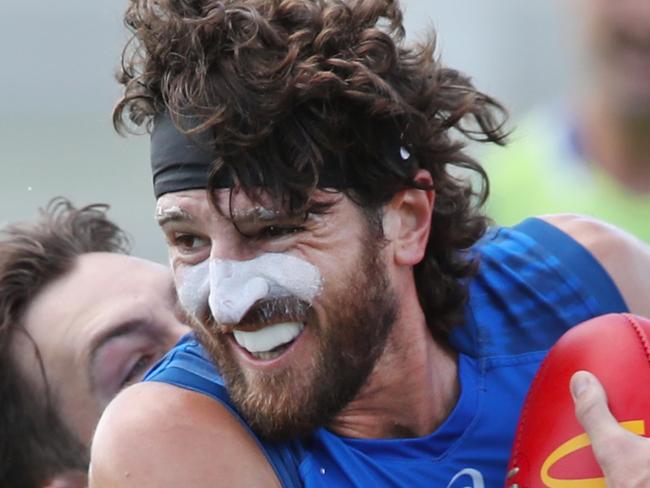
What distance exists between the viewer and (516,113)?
5008mm

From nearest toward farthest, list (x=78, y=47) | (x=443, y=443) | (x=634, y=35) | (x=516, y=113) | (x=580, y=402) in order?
(x=580, y=402)
(x=443, y=443)
(x=634, y=35)
(x=516, y=113)
(x=78, y=47)

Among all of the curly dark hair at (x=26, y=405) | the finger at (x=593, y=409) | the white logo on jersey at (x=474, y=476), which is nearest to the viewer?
the finger at (x=593, y=409)

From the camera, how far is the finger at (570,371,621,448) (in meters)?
2.42

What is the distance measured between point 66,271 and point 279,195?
1.29 m

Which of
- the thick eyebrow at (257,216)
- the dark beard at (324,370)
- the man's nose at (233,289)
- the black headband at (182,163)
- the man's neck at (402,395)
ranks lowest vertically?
the man's neck at (402,395)

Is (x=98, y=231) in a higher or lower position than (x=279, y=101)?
lower

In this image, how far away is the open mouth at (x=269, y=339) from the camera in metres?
2.56

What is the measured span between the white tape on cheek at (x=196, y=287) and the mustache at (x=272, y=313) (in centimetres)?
5

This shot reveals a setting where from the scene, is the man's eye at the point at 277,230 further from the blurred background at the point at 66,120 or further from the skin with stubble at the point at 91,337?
the blurred background at the point at 66,120

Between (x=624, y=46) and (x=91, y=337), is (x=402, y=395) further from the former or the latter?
(x=624, y=46)

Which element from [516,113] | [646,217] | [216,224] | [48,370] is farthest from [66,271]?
[516,113]

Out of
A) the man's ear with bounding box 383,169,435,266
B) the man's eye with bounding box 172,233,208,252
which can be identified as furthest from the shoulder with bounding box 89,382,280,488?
the man's ear with bounding box 383,169,435,266

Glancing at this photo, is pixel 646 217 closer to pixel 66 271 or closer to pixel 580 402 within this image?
pixel 580 402

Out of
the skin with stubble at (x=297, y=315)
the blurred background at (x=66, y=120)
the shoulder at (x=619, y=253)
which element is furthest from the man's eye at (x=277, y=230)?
the blurred background at (x=66, y=120)
